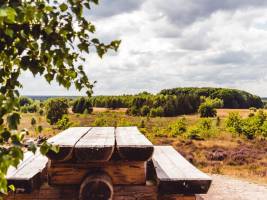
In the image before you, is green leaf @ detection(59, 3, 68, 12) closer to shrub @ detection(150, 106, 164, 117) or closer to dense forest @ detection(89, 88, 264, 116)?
dense forest @ detection(89, 88, 264, 116)

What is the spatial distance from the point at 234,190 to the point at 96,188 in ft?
23.8

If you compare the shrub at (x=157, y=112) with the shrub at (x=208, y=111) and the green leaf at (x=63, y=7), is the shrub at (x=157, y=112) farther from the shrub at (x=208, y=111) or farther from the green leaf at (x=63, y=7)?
the green leaf at (x=63, y=7)

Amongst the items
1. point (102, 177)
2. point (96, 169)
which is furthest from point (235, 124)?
point (102, 177)

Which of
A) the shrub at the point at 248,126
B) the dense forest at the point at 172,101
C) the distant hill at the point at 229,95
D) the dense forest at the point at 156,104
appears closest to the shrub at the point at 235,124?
the shrub at the point at 248,126

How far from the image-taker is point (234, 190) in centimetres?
902

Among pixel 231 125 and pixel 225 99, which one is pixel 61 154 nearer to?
pixel 231 125

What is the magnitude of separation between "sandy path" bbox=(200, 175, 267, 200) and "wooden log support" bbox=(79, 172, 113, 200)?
578 centimetres

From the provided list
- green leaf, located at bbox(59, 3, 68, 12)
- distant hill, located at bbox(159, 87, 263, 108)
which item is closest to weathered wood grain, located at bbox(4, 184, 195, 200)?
green leaf, located at bbox(59, 3, 68, 12)

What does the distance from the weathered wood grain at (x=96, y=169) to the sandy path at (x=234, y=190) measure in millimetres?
5569

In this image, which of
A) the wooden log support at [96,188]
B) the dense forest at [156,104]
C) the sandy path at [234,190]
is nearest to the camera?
the wooden log support at [96,188]

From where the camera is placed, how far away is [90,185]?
2447 millimetres

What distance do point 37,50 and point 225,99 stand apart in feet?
370

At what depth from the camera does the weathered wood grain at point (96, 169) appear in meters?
2.58

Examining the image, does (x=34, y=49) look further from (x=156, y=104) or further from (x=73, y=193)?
(x=156, y=104)
